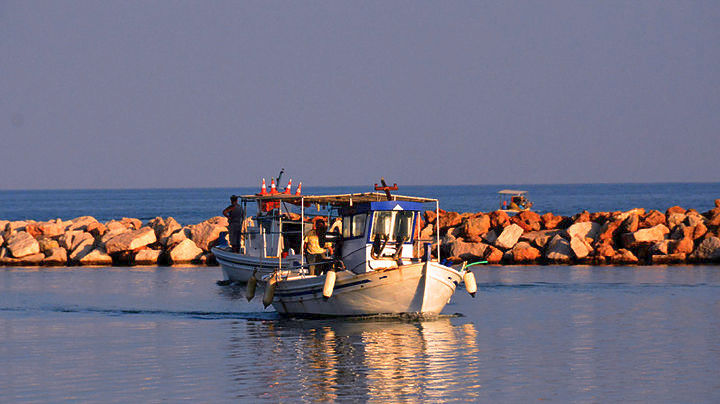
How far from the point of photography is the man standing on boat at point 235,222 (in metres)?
40.9

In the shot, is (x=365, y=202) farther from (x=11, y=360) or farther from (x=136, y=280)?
(x=136, y=280)

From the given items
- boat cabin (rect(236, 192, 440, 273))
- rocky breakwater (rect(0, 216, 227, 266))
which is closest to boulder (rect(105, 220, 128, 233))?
rocky breakwater (rect(0, 216, 227, 266))

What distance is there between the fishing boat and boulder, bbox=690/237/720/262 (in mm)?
19058

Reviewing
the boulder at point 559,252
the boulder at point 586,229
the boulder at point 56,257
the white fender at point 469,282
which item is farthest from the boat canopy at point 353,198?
the boulder at point 56,257

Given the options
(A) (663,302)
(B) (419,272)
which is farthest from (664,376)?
(A) (663,302)

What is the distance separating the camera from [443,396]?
58.1ft

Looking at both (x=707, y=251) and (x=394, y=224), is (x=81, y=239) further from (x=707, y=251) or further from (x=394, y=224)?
(x=707, y=251)

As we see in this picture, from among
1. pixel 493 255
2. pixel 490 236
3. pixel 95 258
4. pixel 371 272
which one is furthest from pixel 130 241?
pixel 371 272

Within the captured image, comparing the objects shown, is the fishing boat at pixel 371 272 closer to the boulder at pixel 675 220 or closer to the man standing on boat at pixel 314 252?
the man standing on boat at pixel 314 252

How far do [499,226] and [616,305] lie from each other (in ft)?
68.2

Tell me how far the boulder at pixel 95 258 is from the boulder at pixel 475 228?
703 inches

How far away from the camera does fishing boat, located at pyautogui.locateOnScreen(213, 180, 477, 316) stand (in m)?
28.0

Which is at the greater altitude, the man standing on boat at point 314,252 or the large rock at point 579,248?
the man standing on boat at point 314,252

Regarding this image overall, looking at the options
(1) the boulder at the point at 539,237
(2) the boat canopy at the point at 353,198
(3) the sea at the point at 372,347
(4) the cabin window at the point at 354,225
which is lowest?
(3) the sea at the point at 372,347
